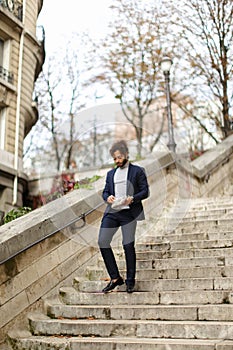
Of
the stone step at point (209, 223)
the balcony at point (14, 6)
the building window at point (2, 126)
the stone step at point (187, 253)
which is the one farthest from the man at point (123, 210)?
the balcony at point (14, 6)

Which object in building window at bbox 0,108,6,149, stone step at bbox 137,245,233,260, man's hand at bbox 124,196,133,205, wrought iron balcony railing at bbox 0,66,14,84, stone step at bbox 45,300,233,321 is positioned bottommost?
stone step at bbox 45,300,233,321

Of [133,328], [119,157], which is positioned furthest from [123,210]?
[133,328]

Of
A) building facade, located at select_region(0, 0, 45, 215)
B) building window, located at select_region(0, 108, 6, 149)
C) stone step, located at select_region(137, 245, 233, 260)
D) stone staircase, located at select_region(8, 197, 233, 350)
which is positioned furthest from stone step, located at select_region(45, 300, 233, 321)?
building window, located at select_region(0, 108, 6, 149)

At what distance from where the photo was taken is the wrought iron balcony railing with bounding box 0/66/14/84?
1597 cm

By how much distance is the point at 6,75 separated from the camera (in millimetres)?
16094

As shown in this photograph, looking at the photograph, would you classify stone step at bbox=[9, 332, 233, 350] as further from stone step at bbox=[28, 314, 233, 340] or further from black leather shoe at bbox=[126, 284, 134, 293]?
black leather shoe at bbox=[126, 284, 134, 293]

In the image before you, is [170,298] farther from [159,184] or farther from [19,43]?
[19,43]

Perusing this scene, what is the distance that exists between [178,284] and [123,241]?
0.73m

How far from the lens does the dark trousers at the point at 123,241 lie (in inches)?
177

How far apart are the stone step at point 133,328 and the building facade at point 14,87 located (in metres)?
11.1

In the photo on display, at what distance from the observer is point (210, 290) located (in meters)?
4.36

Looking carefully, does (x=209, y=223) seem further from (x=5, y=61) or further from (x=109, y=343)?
(x=5, y=61)

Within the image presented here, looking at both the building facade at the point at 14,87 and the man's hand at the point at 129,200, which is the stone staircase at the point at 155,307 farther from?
the building facade at the point at 14,87

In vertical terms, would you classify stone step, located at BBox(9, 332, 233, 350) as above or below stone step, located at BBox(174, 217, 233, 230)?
below
